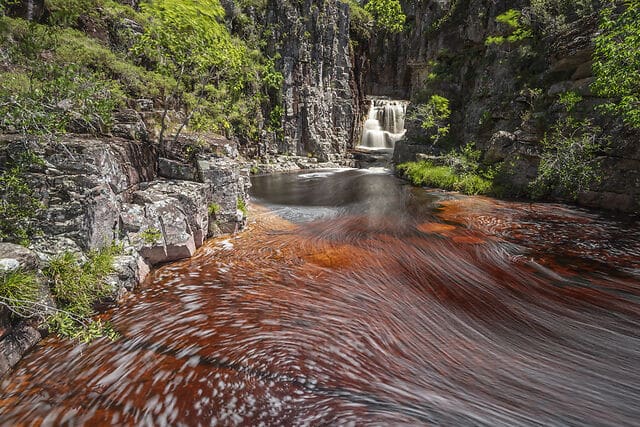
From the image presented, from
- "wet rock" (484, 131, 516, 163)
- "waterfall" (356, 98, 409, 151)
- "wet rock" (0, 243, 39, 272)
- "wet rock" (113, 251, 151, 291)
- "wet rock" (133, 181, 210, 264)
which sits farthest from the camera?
"waterfall" (356, 98, 409, 151)

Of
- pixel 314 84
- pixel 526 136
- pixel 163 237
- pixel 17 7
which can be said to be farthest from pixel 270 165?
pixel 163 237

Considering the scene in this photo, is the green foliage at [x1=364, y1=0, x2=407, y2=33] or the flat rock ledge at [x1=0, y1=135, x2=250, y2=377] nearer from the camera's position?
the flat rock ledge at [x1=0, y1=135, x2=250, y2=377]

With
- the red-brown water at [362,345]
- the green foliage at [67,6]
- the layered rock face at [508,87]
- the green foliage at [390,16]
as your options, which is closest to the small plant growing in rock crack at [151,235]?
the red-brown water at [362,345]

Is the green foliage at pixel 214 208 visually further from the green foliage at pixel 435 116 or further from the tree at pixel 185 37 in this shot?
the green foliage at pixel 435 116

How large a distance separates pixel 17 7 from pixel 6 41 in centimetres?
444

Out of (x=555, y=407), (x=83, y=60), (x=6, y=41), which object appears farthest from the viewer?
(x=83, y=60)

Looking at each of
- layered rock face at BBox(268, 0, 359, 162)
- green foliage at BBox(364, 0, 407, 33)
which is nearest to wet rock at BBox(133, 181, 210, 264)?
layered rock face at BBox(268, 0, 359, 162)

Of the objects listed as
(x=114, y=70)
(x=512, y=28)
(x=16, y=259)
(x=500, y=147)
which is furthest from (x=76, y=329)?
(x=512, y=28)

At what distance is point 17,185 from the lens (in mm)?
3787

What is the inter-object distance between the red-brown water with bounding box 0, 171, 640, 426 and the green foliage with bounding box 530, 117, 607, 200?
5.38m

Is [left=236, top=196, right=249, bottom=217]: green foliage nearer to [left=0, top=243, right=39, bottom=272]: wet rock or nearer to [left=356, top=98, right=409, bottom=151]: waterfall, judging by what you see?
[left=0, top=243, right=39, bottom=272]: wet rock

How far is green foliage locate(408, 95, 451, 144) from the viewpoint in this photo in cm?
2284

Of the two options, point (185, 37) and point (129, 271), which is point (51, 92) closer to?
point (129, 271)

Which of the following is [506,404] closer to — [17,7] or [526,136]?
[526,136]
